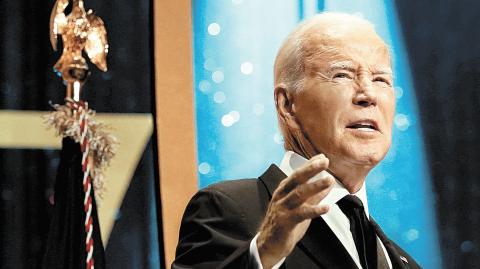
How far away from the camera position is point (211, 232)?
1321mm

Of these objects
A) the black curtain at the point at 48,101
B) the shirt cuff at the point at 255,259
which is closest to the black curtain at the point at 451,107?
the black curtain at the point at 48,101

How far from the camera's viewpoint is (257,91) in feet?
8.89

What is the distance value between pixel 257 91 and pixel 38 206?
2.55ft

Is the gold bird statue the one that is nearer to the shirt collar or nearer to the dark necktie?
the shirt collar

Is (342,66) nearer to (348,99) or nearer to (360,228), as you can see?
(348,99)

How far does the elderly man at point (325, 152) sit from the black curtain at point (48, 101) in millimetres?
1119

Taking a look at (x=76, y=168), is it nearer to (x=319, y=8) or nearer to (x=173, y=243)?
(x=173, y=243)

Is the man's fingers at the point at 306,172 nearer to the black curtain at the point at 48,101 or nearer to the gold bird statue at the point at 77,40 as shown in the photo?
the gold bird statue at the point at 77,40

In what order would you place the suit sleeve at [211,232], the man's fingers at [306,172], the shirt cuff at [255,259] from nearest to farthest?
1. the man's fingers at [306,172]
2. the shirt cuff at [255,259]
3. the suit sleeve at [211,232]

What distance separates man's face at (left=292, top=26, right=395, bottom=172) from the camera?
1448 mm

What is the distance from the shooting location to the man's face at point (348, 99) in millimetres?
1448

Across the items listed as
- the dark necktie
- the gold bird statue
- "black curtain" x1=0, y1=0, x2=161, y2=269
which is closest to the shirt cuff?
the dark necktie

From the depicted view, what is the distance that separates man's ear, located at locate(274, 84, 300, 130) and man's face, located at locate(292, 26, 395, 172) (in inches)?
0.5

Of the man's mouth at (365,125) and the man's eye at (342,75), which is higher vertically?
the man's eye at (342,75)
